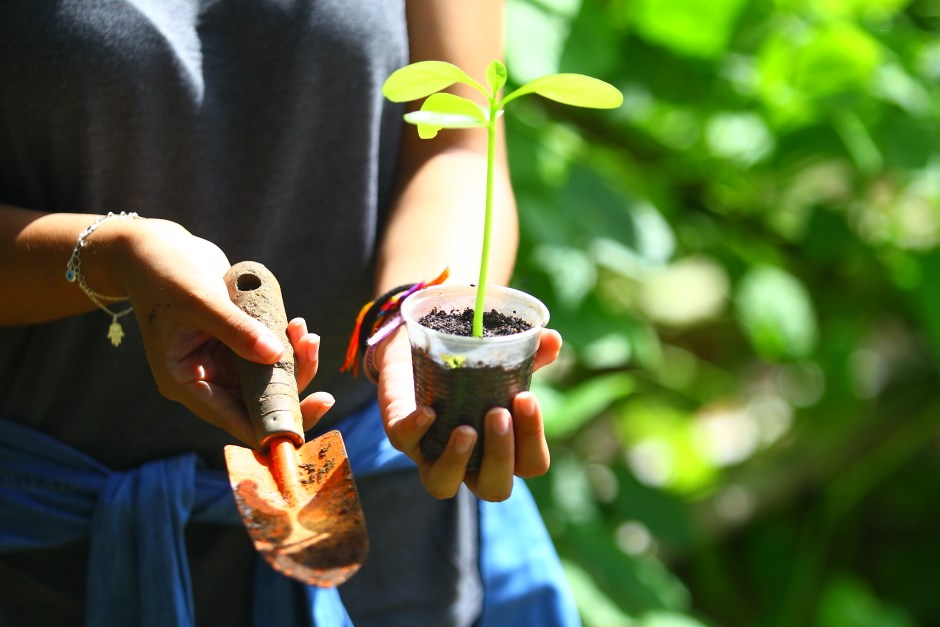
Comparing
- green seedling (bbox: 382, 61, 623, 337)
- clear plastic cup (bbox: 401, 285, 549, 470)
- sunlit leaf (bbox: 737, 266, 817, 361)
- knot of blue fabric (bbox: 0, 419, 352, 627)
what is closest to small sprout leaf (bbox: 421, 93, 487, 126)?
green seedling (bbox: 382, 61, 623, 337)

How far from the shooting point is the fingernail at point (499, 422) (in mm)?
615

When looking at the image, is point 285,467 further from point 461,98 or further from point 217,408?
point 461,98

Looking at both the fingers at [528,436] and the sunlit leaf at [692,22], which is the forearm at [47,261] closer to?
the fingers at [528,436]

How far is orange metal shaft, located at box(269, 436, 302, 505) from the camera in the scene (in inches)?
23.6

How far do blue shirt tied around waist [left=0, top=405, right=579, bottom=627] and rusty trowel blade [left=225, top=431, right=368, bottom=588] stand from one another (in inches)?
7.3

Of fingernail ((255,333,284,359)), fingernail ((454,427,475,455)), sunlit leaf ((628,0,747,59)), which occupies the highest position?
sunlit leaf ((628,0,747,59))

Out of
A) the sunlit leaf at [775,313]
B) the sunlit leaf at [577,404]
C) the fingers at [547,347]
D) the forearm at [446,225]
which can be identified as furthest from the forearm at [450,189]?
the sunlit leaf at [775,313]

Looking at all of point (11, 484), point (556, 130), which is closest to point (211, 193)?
point (11, 484)

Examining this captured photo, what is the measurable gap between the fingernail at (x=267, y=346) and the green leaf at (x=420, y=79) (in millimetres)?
167

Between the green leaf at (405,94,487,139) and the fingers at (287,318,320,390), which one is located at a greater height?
the green leaf at (405,94,487,139)

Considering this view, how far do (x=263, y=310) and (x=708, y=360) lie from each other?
1514 mm

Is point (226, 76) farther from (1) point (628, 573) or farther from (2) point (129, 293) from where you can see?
(1) point (628, 573)

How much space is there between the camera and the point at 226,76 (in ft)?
2.55

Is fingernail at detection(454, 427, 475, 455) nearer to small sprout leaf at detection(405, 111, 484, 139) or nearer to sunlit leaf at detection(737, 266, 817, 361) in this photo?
small sprout leaf at detection(405, 111, 484, 139)
